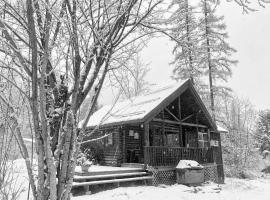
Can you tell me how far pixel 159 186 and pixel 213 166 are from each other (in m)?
5.79

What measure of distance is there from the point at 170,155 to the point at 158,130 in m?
3.50

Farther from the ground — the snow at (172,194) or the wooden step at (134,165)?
the wooden step at (134,165)

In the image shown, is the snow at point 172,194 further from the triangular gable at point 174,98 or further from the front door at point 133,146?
the front door at point 133,146

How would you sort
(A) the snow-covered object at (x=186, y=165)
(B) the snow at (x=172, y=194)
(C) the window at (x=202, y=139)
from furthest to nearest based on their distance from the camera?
(C) the window at (x=202, y=139), (A) the snow-covered object at (x=186, y=165), (B) the snow at (x=172, y=194)

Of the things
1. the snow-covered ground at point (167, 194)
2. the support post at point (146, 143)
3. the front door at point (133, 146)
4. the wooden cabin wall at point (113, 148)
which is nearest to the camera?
the snow-covered ground at point (167, 194)

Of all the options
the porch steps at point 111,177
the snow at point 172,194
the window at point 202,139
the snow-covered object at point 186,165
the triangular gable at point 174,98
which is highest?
the triangular gable at point 174,98

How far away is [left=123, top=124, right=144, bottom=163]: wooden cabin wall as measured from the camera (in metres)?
15.5

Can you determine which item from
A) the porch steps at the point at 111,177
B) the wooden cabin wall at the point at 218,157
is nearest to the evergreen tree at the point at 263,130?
the wooden cabin wall at the point at 218,157

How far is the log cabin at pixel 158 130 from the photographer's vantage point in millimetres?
13586

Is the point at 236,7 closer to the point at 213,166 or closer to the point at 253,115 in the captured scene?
the point at 213,166

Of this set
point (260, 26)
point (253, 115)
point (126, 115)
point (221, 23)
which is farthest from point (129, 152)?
point (253, 115)

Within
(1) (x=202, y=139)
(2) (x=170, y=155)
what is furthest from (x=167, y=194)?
(1) (x=202, y=139)

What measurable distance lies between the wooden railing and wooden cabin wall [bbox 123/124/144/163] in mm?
2150

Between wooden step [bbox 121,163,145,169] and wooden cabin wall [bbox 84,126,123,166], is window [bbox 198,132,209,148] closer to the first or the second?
wooden cabin wall [bbox 84,126,123,166]
